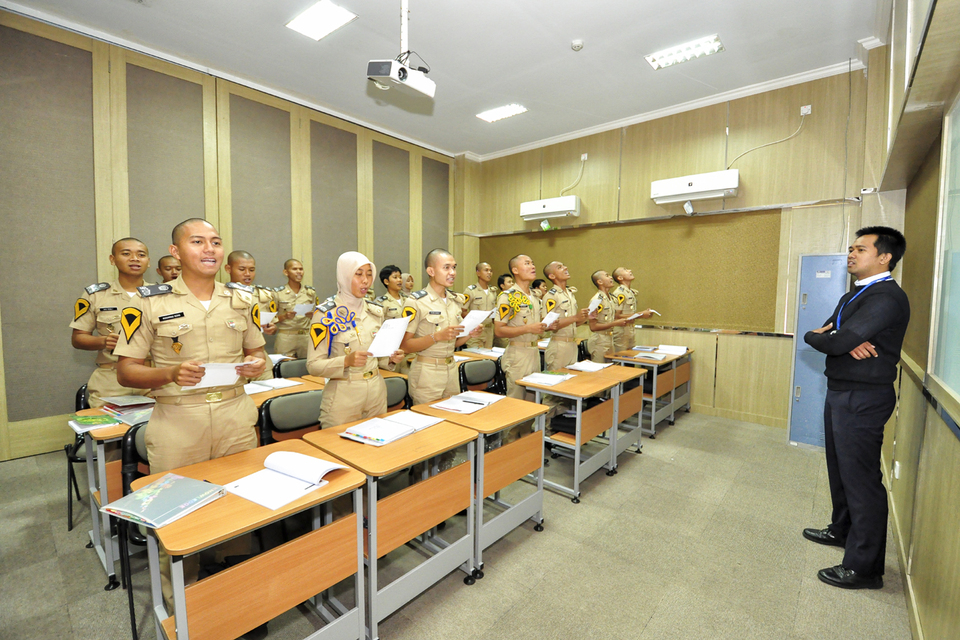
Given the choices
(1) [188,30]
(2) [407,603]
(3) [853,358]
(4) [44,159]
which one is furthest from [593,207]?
(4) [44,159]

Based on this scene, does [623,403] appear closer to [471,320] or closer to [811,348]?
[471,320]

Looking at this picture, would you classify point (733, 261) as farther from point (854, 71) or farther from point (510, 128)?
point (510, 128)

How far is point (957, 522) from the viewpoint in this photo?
1404 millimetres

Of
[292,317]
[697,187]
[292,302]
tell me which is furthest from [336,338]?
[697,187]

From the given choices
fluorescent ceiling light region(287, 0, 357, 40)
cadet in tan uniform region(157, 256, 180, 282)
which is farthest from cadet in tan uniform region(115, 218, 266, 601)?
fluorescent ceiling light region(287, 0, 357, 40)

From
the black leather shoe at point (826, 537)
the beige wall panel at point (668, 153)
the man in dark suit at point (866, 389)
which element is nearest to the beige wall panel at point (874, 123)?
the beige wall panel at point (668, 153)

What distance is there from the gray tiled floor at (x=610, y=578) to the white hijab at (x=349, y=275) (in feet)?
4.85

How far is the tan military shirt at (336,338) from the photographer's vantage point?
7.46 ft

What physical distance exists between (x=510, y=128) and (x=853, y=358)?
542 cm

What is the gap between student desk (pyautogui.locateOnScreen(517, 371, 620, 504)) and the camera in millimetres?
3030

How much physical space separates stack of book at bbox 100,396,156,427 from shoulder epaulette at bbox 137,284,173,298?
0.81 metres

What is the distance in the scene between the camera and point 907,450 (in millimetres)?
2449

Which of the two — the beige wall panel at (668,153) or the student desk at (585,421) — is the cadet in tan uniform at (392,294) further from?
the beige wall panel at (668,153)

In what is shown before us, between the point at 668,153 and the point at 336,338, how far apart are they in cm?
516
